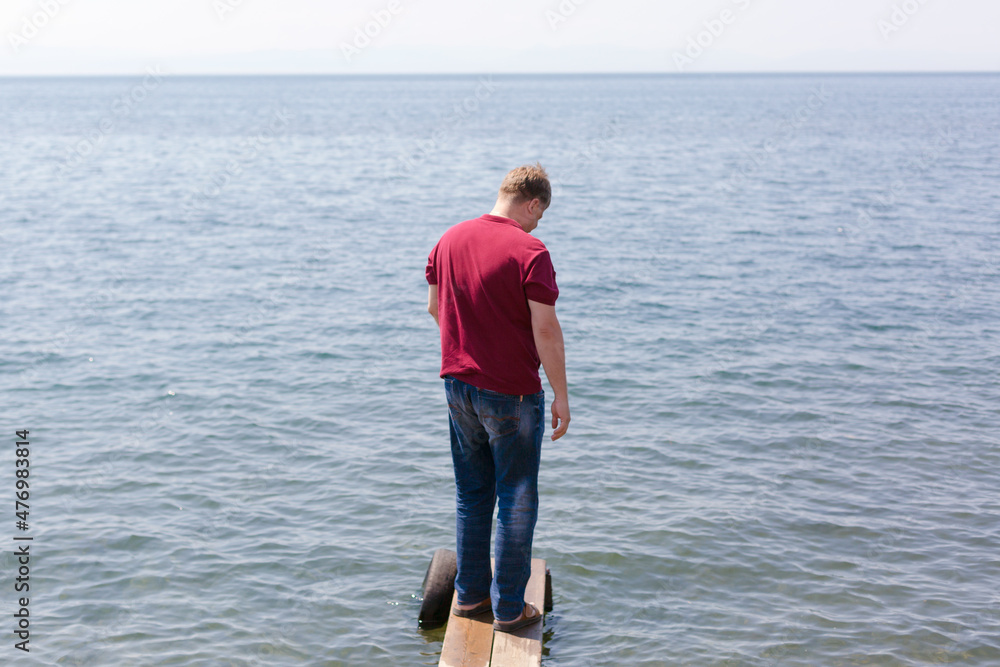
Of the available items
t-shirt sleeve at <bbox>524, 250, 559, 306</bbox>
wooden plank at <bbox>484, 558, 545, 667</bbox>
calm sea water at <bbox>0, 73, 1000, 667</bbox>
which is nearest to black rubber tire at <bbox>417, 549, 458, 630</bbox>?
calm sea water at <bbox>0, 73, 1000, 667</bbox>

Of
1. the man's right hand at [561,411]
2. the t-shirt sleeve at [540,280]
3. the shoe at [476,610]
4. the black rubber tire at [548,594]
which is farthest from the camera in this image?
the black rubber tire at [548,594]

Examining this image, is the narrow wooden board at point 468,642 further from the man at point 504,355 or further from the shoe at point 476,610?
the man at point 504,355

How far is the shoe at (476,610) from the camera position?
5418 mm

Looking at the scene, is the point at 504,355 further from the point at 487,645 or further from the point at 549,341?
the point at 487,645

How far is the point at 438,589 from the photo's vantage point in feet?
20.3

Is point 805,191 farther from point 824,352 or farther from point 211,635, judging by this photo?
point 211,635

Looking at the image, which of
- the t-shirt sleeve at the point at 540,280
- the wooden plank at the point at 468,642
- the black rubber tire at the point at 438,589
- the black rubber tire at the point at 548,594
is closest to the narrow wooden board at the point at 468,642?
the wooden plank at the point at 468,642

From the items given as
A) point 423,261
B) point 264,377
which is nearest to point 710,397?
point 264,377

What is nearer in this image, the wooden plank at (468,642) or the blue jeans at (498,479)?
the blue jeans at (498,479)

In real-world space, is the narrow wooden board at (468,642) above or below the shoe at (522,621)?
below

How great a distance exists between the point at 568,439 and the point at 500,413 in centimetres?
545

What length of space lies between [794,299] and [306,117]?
76.3 meters

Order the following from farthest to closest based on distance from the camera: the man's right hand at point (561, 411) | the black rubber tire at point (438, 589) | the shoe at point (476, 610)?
the black rubber tire at point (438, 589)
the shoe at point (476, 610)
the man's right hand at point (561, 411)

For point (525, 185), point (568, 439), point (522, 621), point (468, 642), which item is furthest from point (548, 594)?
point (568, 439)
